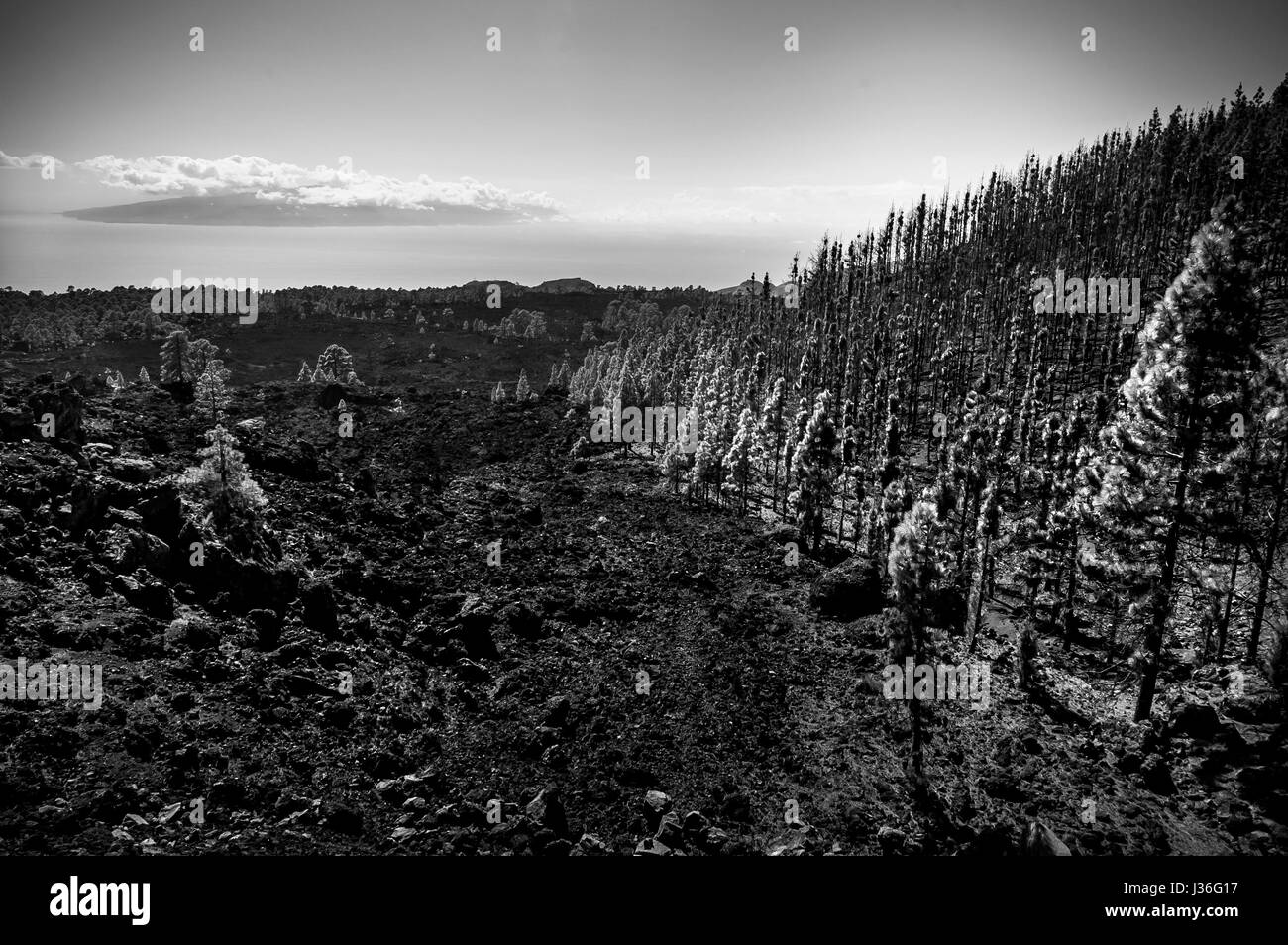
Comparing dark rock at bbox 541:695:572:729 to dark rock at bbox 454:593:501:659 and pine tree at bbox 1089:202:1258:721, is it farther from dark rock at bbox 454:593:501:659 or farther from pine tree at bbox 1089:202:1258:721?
pine tree at bbox 1089:202:1258:721

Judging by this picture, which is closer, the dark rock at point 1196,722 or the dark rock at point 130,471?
the dark rock at point 1196,722

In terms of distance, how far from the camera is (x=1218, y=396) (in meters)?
19.6

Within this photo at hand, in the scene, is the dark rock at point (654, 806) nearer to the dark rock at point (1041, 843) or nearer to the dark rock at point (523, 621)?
the dark rock at point (1041, 843)

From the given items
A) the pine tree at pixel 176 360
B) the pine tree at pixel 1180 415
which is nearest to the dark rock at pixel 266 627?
the pine tree at pixel 1180 415

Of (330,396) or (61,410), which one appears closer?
(61,410)

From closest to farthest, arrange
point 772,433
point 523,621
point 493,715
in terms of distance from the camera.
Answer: point 493,715 → point 523,621 → point 772,433

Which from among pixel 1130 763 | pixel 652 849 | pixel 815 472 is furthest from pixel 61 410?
pixel 1130 763

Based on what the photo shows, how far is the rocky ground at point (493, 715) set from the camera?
1859 cm

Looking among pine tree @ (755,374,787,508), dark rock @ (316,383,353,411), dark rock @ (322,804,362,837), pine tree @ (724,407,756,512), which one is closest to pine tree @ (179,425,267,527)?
dark rock @ (322,804,362,837)

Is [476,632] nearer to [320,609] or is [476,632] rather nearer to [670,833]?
[320,609]

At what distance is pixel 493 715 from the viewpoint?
27.2 m

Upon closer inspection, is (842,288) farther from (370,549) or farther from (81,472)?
(81,472)

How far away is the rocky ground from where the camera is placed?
61.0 feet
